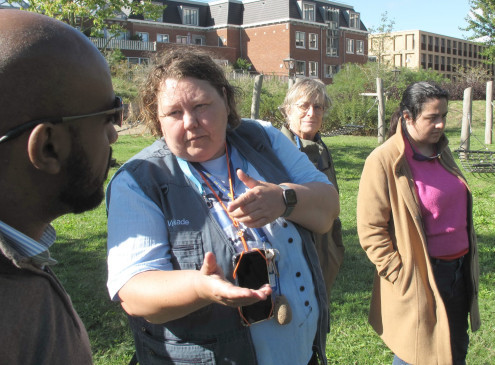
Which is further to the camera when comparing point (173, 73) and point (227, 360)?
point (173, 73)

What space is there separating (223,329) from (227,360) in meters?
0.11

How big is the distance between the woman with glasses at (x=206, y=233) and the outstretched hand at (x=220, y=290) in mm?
22

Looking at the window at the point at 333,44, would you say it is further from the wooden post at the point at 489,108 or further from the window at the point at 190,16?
the wooden post at the point at 489,108

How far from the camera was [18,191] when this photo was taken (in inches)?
43.0

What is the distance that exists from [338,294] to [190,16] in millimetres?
49496

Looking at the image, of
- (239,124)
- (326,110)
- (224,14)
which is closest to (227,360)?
(239,124)

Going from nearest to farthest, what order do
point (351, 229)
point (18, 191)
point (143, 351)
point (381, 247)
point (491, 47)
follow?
1. point (18, 191)
2. point (143, 351)
3. point (381, 247)
4. point (351, 229)
5. point (491, 47)

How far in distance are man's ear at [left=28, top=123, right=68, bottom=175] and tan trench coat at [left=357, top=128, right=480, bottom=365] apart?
7.56ft

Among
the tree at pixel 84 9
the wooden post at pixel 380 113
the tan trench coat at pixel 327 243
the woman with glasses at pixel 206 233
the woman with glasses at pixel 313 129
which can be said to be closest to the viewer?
the woman with glasses at pixel 206 233

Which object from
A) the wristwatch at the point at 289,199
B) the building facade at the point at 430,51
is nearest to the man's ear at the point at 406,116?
the wristwatch at the point at 289,199

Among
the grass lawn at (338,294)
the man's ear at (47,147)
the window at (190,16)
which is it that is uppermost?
the window at (190,16)

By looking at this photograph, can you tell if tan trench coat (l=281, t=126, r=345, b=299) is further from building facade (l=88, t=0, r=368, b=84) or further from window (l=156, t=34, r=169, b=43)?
window (l=156, t=34, r=169, b=43)

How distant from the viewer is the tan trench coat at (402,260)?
2945 mm

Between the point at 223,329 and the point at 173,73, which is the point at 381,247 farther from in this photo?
the point at 173,73
